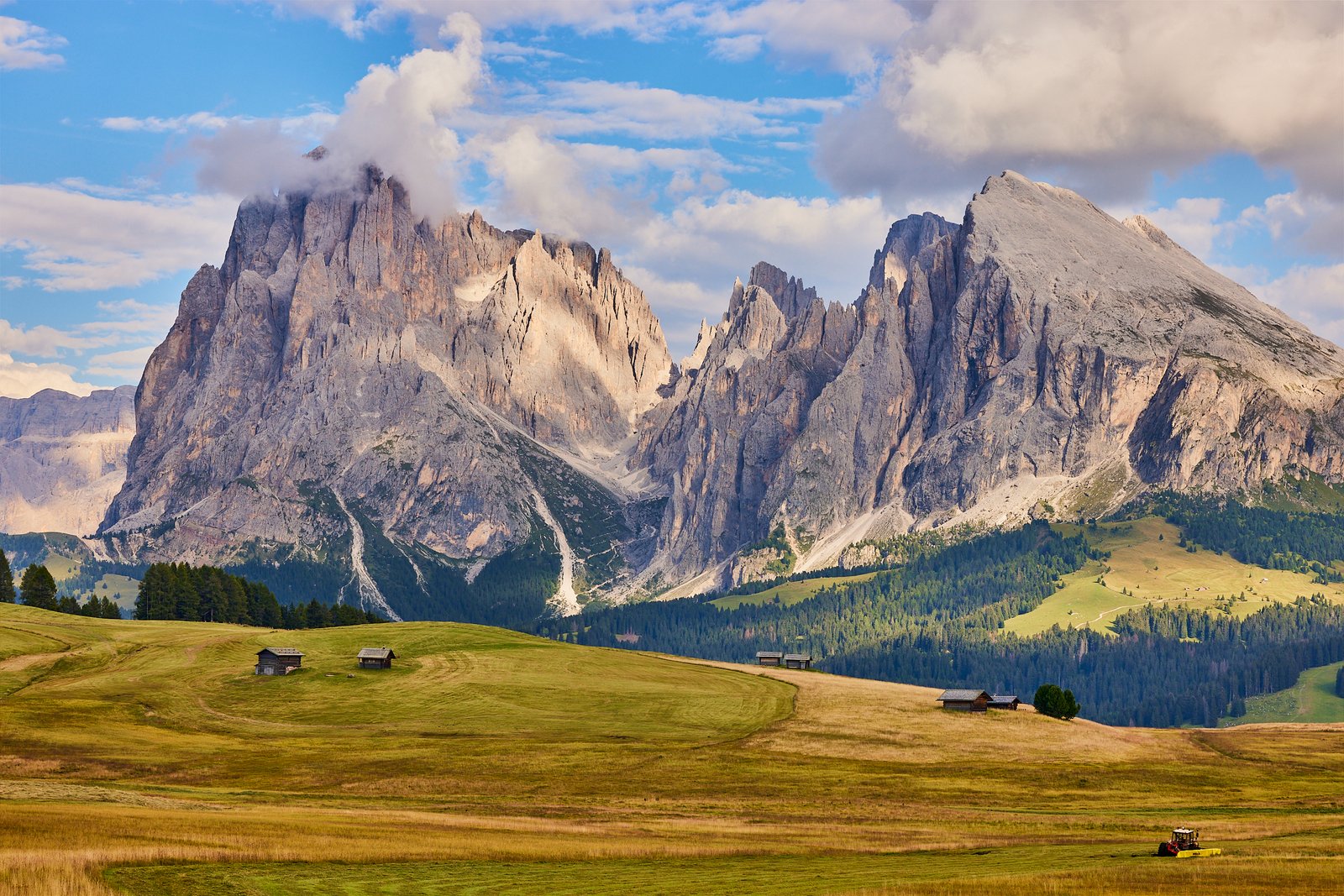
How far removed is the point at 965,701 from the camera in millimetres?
167250

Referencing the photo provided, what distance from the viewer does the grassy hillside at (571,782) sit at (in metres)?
60.9

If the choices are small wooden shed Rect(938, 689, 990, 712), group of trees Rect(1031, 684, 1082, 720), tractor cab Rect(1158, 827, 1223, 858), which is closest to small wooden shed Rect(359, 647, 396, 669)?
small wooden shed Rect(938, 689, 990, 712)

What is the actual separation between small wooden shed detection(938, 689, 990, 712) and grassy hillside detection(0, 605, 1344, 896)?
4.27 m

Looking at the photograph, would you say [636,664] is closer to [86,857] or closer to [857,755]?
[857,755]

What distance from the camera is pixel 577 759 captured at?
124 m

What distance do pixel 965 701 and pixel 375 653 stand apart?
74262 millimetres

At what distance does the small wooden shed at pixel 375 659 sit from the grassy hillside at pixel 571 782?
249 cm

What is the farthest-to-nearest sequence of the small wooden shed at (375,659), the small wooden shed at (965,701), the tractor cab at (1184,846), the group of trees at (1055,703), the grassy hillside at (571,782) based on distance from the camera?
the small wooden shed at (375,659)
the group of trees at (1055,703)
the small wooden shed at (965,701)
the tractor cab at (1184,846)
the grassy hillside at (571,782)

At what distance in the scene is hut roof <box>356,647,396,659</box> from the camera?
582ft

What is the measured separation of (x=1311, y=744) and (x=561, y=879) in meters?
118

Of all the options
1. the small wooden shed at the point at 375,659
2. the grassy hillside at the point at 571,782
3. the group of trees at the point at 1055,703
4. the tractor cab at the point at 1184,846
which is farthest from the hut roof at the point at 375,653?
the tractor cab at the point at 1184,846

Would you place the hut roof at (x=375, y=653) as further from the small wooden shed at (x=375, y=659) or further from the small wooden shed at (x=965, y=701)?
the small wooden shed at (x=965, y=701)

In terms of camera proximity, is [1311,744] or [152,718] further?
[1311,744]

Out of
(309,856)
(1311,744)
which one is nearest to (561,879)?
(309,856)
